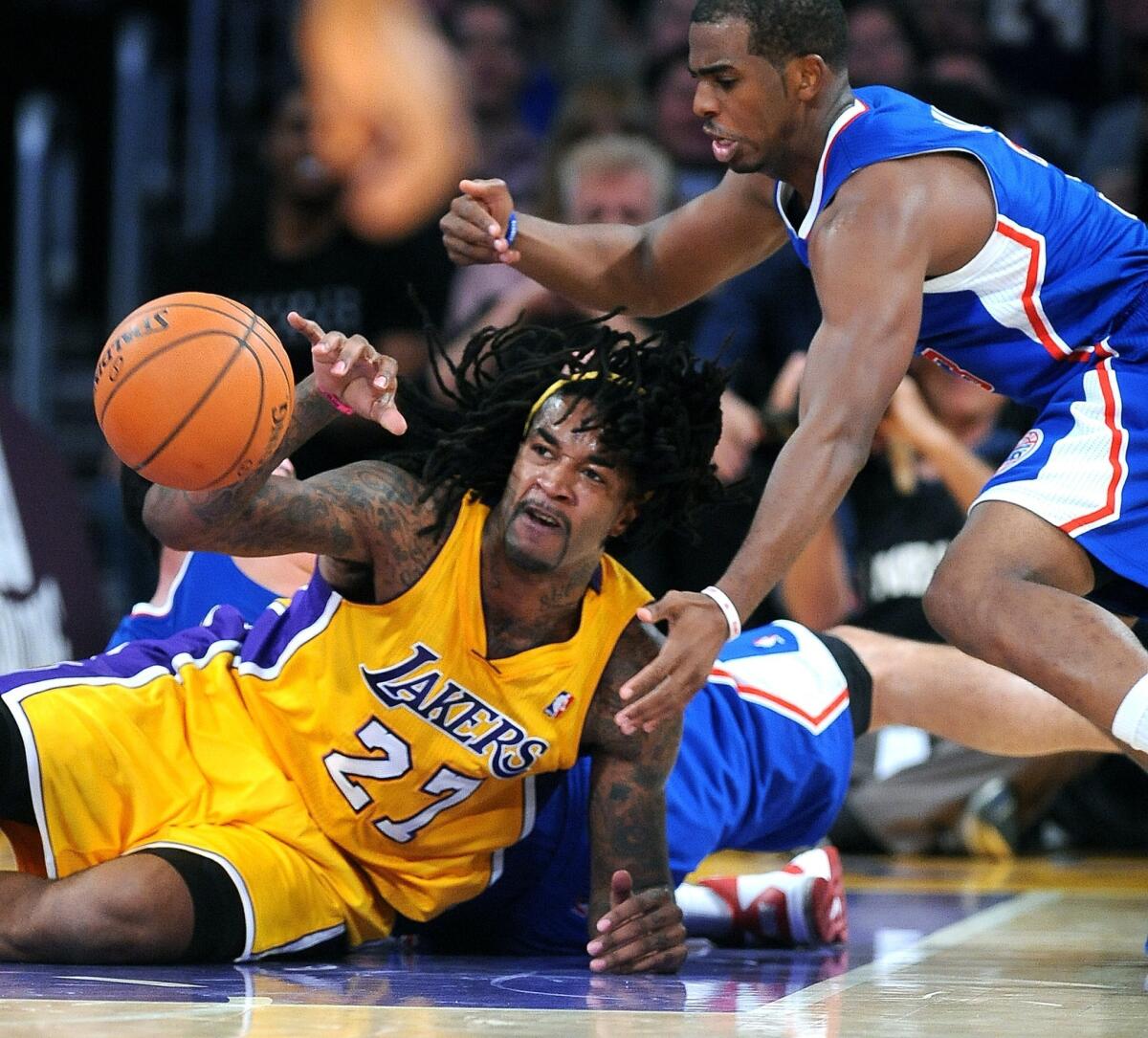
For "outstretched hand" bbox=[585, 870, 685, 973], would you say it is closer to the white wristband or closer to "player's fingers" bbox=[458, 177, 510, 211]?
the white wristband

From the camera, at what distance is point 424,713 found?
3.47 metres

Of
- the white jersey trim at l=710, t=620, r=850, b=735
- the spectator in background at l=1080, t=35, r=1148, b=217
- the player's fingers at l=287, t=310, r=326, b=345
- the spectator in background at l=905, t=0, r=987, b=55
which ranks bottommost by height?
the white jersey trim at l=710, t=620, r=850, b=735

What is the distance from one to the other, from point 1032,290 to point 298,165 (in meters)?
4.10

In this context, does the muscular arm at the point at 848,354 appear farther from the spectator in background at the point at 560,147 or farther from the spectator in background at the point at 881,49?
the spectator in background at the point at 881,49

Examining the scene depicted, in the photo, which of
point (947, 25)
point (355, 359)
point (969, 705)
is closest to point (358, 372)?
point (355, 359)

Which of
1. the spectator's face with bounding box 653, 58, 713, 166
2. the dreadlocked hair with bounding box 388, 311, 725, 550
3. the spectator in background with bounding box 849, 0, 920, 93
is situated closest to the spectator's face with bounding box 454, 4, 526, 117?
the spectator's face with bounding box 653, 58, 713, 166

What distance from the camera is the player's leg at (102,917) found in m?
3.27

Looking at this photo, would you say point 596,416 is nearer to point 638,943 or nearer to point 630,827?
point 630,827

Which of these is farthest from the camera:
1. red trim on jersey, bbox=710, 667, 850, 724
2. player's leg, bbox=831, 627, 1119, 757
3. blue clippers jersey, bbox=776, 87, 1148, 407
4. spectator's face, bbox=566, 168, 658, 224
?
spectator's face, bbox=566, 168, 658, 224

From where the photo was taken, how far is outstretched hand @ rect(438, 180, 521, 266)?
152 inches

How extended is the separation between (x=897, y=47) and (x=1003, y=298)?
498 cm

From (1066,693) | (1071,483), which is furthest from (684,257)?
(1066,693)

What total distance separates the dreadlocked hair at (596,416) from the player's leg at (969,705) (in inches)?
30.8

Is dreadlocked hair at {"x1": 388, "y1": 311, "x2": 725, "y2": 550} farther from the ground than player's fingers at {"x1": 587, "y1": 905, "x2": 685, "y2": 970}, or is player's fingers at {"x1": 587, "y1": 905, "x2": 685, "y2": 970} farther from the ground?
dreadlocked hair at {"x1": 388, "y1": 311, "x2": 725, "y2": 550}
